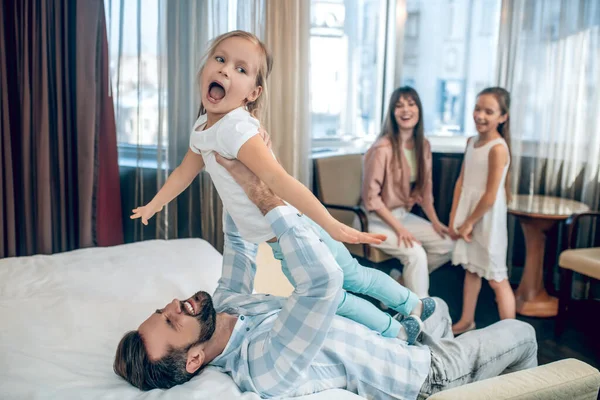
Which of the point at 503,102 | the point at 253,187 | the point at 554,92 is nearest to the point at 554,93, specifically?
the point at 554,92

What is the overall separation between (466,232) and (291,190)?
1.87 meters

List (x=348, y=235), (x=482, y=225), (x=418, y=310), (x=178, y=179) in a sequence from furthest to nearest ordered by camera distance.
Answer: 1. (x=482, y=225)
2. (x=418, y=310)
3. (x=178, y=179)
4. (x=348, y=235)

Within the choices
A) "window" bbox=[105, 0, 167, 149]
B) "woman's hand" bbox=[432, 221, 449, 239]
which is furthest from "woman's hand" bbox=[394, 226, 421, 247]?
"window" bbox=[105, 0, 167, 149]

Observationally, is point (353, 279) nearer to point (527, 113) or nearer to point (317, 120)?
point (317, 120)

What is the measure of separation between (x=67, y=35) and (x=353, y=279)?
200 centimetres

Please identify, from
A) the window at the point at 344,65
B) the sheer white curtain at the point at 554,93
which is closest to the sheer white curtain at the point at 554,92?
the sheer white curtain at the point at 554,93

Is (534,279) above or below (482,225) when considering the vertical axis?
below

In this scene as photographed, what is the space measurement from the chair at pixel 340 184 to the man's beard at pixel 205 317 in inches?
69.7

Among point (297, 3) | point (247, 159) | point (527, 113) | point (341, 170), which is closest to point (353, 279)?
point (247, 159)

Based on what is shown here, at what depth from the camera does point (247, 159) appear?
133cm

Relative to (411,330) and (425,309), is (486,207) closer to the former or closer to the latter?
(425,309)

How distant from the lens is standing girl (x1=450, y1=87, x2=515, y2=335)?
2797mm

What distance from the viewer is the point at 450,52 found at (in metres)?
4.04

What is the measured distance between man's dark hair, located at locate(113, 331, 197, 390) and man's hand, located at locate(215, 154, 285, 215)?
0.41 m
